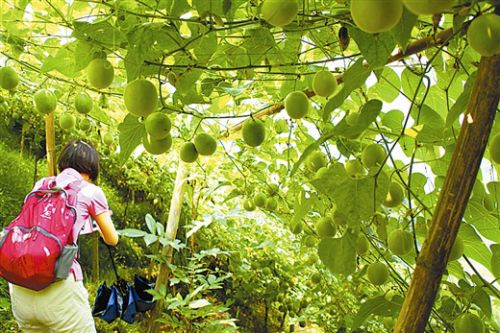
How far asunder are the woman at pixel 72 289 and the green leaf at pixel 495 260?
1.53 meters

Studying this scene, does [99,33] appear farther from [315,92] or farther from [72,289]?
[72,289]

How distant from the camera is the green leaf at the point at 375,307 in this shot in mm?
657

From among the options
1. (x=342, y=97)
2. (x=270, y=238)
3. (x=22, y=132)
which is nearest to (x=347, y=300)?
(x=270, y=238)

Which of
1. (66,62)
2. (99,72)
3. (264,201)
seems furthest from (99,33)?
(264,201)

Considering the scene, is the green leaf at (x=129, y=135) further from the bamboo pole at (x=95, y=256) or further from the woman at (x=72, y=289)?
the bamboo pole at (x=95, y=256)

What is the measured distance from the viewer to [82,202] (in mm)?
1953

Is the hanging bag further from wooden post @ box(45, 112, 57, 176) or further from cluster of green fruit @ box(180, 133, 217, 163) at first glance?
cluster of green fruit @ box(180, 133, 217, 163)

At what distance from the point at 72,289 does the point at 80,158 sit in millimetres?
564

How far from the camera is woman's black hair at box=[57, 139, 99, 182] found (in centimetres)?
207

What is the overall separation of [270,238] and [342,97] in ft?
7.81

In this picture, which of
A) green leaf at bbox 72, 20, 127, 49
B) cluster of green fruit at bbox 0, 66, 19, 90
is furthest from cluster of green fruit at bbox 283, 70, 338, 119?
cluster of green fruit at bbox 0, 66, 19, 90

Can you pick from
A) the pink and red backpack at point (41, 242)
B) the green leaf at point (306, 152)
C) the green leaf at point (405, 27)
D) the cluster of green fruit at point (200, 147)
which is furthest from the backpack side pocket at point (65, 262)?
the green leaf at point (405, 27)

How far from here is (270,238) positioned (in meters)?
2.84

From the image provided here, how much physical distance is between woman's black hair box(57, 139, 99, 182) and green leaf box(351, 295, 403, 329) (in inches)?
66.3
